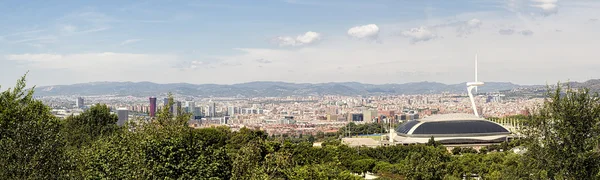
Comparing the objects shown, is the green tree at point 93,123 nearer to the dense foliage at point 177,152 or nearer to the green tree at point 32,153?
the dense foliage at point 177,152

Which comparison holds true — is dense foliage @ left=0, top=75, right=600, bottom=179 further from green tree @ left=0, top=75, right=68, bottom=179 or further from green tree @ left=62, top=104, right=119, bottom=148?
green tree @ left=62, top=104, right=119, bottom=148

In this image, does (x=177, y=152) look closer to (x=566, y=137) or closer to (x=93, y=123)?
(x=566, y=137)

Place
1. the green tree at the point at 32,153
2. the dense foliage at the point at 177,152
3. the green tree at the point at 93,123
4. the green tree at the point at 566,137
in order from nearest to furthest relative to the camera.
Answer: the green tree at the point at 32,153
the dense foliage at the point at 177,152
the green tree at the point at 566,137
the green tree at the point at 93,123

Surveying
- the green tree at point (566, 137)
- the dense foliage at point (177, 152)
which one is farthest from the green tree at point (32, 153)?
the green tree at point (566, 137)

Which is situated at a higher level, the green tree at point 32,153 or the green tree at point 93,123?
the green tree at point 32,153

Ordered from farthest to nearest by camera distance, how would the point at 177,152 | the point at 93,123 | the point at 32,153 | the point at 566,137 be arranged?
1. the point at 93,123
2. the point at 177,152
3. the point at 566,137
4. the point at 32,153

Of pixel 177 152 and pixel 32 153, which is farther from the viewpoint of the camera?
pixel 177 152

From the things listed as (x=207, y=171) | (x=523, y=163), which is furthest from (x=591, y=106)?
(x=207, y=171)

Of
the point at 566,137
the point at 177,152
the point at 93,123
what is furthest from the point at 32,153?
the point at 93,123

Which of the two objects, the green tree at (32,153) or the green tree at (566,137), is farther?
the green tree at (566,137)
